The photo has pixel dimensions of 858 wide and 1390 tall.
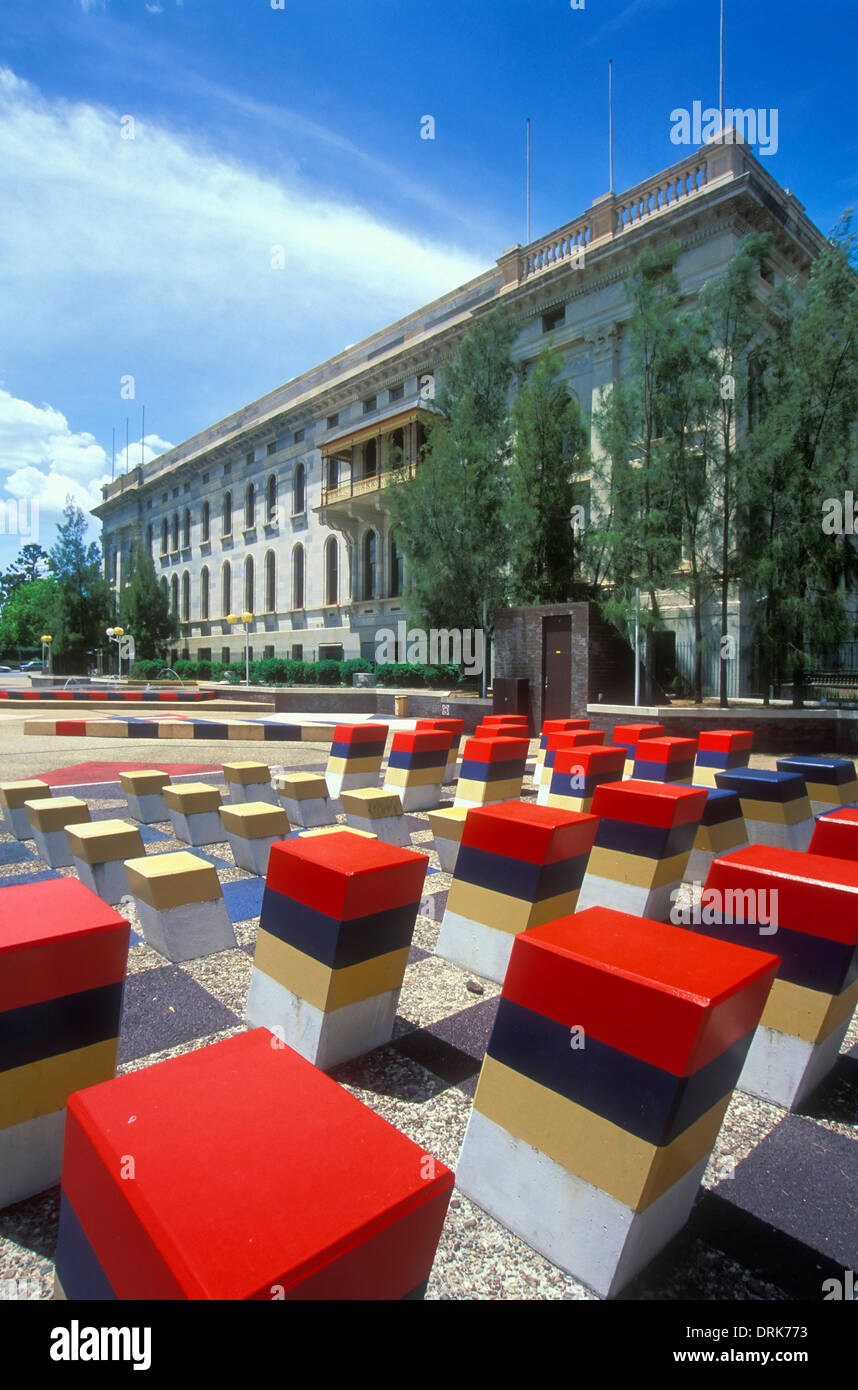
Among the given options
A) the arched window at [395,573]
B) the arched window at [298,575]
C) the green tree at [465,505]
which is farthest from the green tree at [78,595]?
the green tree at [465,505]

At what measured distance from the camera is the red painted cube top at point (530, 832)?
13.3 ft

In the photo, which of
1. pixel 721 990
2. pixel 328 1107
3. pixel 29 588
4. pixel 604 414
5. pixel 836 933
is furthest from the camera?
pixel 29 588

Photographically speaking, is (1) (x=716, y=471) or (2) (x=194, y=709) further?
(2) (x=194, y=709)

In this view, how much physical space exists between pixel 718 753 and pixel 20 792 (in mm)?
7957

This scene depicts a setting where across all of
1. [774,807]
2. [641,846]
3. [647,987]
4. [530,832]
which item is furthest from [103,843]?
[774,807]

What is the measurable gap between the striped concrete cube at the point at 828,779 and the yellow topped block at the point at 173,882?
6.50 m

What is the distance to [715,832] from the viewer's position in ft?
19.3

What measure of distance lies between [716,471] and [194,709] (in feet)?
55.3

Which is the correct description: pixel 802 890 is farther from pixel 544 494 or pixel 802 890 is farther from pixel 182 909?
pixel 544 494

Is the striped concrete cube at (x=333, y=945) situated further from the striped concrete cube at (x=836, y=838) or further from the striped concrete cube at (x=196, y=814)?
the striped concrete cube at (x=196, y=814)
